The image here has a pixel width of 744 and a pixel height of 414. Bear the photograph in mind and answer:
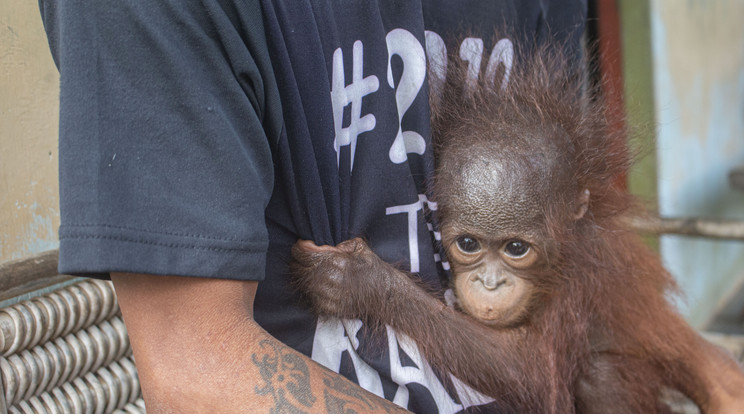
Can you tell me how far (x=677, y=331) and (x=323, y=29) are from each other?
1310 mm

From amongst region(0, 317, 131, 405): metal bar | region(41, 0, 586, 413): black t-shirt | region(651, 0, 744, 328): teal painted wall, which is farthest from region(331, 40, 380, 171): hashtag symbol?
region(651, 0, 744, 328): teal painted wall

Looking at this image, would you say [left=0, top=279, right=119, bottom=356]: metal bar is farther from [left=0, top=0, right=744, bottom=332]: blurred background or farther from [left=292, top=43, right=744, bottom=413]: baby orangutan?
[left=292, top=43, right=744, bottom=413]: baby orangutan

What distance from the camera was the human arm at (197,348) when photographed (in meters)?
0.90

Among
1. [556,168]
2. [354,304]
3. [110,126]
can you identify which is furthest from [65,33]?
[556,168]

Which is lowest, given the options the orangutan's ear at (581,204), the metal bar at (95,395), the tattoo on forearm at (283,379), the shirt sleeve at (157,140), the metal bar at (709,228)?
the metal bar at (95,395)

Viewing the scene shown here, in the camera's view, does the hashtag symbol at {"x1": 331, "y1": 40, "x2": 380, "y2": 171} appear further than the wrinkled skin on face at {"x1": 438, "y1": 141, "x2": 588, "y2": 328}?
No

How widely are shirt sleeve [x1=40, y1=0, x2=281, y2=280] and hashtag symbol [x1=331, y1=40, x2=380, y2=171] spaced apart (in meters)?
0.25

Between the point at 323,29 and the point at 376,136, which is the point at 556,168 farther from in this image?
the point at 323,29

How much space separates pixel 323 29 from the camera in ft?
3.74

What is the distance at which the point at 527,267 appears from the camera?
4.91ft

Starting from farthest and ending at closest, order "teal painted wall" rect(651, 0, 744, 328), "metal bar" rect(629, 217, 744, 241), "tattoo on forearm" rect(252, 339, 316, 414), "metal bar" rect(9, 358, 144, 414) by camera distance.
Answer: "teal painted wall" rect(651, 0, 744, 328)
"metal bar" rect(629, 217, 744, 241)
"metal bar" rect(9, 358, 144, 414)
"tattoo on forearm" rect(252, 339, 316, 414)

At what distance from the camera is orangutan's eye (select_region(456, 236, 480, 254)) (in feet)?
4.83

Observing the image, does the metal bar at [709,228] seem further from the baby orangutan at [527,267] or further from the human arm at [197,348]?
the human arm at [197,348]

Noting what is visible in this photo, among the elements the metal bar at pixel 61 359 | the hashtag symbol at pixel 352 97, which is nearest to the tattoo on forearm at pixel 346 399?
the hashtag symbol at pixel 352 97
